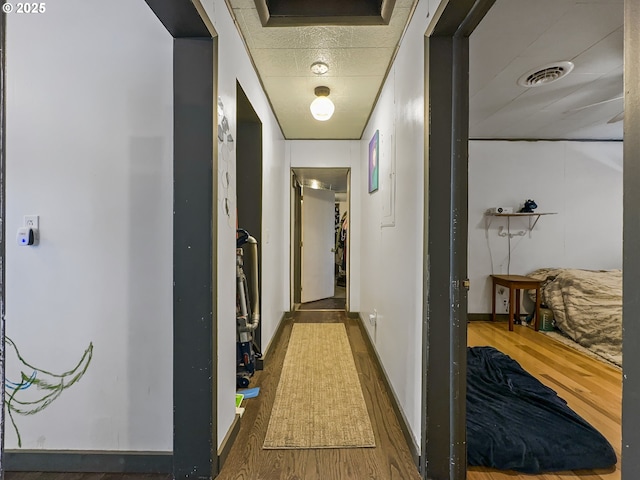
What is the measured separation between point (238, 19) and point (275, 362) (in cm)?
254

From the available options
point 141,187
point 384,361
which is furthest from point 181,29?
point 384,361

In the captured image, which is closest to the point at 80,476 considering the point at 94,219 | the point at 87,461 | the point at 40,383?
the point at 87,461

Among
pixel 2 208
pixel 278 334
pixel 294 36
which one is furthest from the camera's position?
pixel 278 334

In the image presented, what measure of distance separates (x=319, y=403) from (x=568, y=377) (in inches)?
79.0

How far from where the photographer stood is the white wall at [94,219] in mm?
1500

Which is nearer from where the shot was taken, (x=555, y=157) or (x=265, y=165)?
(x=265, y=165)

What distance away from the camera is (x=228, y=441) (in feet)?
5.33

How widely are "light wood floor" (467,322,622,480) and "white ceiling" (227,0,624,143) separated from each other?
234 centimetres

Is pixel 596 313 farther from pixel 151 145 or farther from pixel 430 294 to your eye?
pixel 151 145

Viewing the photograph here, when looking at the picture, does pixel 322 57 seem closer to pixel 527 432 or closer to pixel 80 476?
pixel 527 432

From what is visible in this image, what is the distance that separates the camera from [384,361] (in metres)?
2.42

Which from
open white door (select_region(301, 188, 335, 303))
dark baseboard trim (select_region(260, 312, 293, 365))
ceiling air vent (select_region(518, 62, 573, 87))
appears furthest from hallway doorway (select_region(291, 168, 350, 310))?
ceiling air vent (select_region(518, 62, 573, 87))

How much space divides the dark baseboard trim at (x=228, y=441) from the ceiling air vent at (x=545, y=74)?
322cm

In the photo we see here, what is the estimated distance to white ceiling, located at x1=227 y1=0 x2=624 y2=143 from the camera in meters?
1.83
